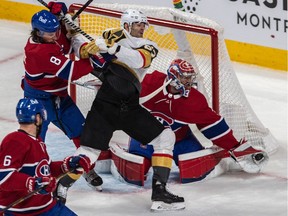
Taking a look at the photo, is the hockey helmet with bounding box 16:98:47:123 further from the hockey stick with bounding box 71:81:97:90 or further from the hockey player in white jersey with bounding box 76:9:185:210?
the hockey stick with bounding box 71:81:97:90

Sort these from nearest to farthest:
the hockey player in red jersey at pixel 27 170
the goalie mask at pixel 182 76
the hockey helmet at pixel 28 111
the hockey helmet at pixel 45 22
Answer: the hockey player in red jersey at pixel 27 170 → the hockey helmet at pixel 28 111 → the hockey helmet at pixel 45 22 → the goalie mask at pixel 182 76

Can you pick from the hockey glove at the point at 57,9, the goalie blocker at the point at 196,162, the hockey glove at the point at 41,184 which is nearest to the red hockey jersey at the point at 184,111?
the goalie blocker at the point at 196,162

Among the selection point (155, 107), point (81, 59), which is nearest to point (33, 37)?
point (81, 59)

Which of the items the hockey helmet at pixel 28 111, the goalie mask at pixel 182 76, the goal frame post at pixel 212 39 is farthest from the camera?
the goal frame post at pixel 212 39

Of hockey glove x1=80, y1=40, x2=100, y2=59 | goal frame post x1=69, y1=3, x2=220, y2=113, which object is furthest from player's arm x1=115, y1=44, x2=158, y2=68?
goal frame post x1=69, y1=3, x2=220, y2=113

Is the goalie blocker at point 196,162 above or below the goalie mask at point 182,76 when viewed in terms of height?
below

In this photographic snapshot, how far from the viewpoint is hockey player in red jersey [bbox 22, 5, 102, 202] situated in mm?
5891

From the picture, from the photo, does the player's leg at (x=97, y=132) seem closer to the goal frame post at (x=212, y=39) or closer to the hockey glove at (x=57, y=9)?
the hockey glove at (x=57, y=9)

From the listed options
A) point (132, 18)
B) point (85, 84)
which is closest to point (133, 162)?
point (85, 84)

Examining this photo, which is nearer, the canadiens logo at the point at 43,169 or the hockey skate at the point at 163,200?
the canadiens logo at the point at 43,169

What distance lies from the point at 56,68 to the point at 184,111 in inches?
27.8

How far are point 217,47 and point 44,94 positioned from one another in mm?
944

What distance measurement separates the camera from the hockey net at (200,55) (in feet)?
20.8

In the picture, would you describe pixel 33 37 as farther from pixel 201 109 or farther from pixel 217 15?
pixel 217 15
